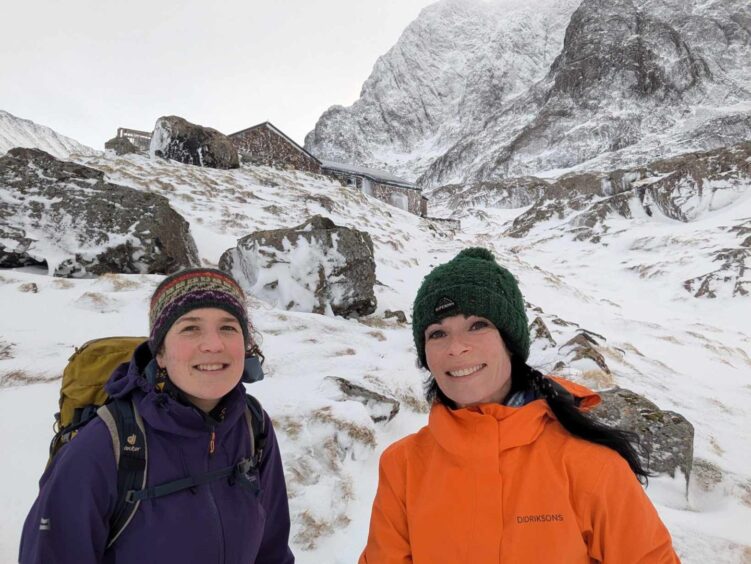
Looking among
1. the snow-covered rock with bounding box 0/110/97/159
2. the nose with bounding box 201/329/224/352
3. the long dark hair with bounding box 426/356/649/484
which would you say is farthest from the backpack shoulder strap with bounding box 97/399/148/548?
the snow-covered rock with bounding box 0/110/97/159

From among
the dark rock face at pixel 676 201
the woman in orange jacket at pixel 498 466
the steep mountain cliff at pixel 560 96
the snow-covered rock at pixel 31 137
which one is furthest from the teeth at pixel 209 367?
the snow-covered rock at pixel 31 137

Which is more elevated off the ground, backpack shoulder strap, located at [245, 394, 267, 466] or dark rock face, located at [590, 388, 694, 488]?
backpack shoulder strap, located at [245, 394, 267, 466]

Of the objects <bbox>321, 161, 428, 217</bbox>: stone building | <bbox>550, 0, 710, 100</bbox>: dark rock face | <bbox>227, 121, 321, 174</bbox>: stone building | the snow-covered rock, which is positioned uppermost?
<bbox>550, 0, 710, 100</bbox>: dark rock face

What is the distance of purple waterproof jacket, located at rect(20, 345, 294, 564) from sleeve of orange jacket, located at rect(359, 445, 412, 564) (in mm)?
626

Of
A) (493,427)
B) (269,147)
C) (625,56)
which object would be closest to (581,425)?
(493,427)

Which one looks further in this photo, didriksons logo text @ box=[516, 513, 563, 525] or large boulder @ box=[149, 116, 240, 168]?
large boulder @ box=[149, 116, 240, 168]

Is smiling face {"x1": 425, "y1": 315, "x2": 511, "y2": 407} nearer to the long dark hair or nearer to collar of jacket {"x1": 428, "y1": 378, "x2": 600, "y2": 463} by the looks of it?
collar of jacket {"x1": 428, "y1": 378, "x2": 600, "y2": 463}

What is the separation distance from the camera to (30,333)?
16.8 feet

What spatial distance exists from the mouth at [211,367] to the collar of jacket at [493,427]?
3.68 ft

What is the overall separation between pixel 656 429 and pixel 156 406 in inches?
198

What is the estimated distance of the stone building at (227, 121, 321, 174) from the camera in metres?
26.4

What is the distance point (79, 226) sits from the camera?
8.13 metres

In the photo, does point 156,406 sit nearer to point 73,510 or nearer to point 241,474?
point 73,510

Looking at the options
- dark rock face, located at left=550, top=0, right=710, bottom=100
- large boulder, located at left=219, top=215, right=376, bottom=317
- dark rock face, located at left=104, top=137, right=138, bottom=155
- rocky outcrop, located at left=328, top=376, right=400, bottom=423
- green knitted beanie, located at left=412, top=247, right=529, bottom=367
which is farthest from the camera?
dark rock face, located at left=550, top=0, right=710, bottom=100
